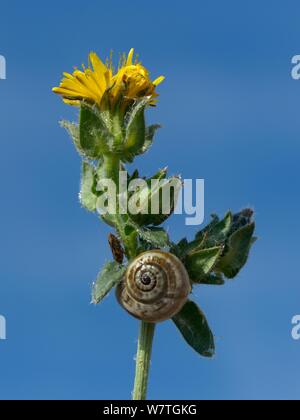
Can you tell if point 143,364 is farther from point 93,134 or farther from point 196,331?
point 93,134

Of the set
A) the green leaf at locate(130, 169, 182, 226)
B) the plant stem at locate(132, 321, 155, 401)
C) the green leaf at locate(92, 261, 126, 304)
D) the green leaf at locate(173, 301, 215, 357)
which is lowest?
the plant stem at locate(132, 321, 155, 401)

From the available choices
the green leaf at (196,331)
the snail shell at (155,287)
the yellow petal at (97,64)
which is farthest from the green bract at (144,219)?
the yellow petal at (97,64)

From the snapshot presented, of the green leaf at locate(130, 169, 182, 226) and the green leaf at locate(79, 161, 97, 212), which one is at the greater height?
the green leaf at locate(79, 161, 97, 212)

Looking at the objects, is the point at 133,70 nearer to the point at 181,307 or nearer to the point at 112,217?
the point at 112,217

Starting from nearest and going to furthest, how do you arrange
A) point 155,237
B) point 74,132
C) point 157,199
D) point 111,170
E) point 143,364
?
point 143,364 → point 155,237 → point 157,199 → point 111,170 → point 74,132

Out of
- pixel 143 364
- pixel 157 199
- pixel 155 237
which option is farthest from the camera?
pixel 157 199

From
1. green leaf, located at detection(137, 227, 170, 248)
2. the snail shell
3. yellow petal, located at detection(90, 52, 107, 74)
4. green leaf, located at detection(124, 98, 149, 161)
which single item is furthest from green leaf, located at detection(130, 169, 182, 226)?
yellow petal, located at detection(90, 52, 107, 74)

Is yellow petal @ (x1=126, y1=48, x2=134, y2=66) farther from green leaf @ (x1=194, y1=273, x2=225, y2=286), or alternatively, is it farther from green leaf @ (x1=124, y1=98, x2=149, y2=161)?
green leaf @ (x1=194, y1=273, x2=225, y2=286)

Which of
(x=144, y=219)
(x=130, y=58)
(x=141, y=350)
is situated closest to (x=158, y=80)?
(x=130, y=58)

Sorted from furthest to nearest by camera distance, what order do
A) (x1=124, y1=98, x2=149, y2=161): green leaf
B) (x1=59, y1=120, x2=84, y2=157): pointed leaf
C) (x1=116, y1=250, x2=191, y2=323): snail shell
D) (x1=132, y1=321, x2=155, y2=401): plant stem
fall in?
(x1=59, y1=120, x2=84, y2=157): pointed leaf
(x1=124, y1=98, x2=149, y2=161): green leaf
(x1=116, y1=250, x2=191, y2=323): snail shell
(x1=132, y1=321, x2=155, y2=401): plant stem
